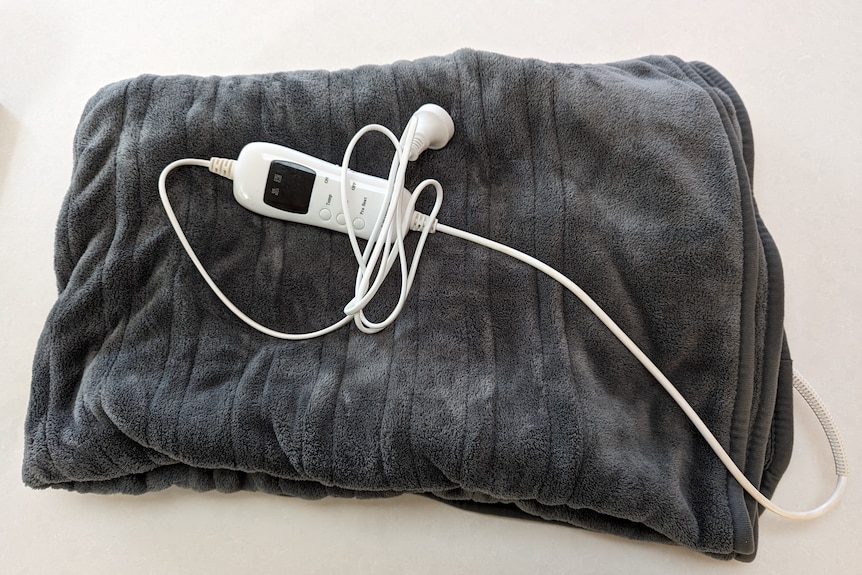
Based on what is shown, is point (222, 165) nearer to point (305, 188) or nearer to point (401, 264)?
point (305, 188)

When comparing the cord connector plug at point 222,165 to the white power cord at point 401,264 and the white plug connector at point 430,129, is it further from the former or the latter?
the white plug connector at point 430,129

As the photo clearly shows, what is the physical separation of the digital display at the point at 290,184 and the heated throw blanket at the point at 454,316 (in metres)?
0.04

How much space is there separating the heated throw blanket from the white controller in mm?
30

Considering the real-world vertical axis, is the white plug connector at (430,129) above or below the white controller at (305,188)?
above

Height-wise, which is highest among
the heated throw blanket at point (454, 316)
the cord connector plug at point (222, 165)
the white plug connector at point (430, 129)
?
the white plug connector at point (430, 129)

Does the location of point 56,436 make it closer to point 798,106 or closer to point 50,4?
point 50,4

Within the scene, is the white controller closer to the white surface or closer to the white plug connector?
the white plug connector

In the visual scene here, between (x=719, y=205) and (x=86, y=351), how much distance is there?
694 millimetres

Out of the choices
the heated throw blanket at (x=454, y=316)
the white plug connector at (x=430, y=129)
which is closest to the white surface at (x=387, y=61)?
the heated throw blanket at (x=454, y=316)

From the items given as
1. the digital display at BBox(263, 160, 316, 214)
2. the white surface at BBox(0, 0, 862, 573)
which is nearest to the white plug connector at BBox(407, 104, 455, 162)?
the digital display at BBox(263, 160, 316, 214)

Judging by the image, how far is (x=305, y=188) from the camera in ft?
2.03

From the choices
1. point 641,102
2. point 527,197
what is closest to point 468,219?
point 527,197

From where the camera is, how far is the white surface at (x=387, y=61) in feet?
2.11

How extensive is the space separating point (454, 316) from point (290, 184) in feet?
0.73
